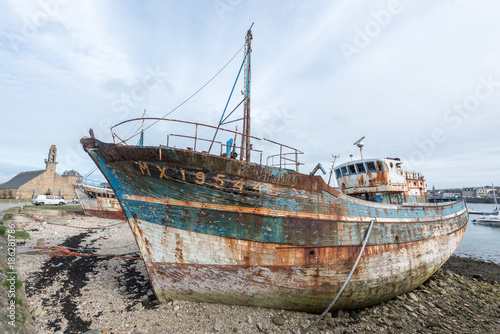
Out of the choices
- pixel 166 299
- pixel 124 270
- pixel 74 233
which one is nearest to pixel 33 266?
pixel 124 270

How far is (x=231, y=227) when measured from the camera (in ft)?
19.0

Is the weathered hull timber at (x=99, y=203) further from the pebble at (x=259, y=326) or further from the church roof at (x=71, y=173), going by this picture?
the church roof at (x=71, y=173)

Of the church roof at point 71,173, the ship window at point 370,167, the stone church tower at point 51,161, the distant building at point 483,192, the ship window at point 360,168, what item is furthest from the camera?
the distant building at point 483,192

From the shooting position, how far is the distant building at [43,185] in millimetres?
41719

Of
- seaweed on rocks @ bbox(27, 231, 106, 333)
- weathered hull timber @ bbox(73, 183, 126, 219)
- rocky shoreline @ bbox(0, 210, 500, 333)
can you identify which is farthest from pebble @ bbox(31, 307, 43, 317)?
weathered hull timber @ bbox(73, 183, 126, 219)

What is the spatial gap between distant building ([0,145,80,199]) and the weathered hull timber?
28.9m

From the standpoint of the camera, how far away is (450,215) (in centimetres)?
1202

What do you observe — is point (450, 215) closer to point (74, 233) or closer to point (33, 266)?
point (33, 266)

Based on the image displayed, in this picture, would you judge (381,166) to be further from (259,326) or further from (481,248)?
(481,248)

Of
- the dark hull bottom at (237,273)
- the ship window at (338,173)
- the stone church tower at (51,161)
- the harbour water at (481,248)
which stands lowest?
the harbour water at (481,248)

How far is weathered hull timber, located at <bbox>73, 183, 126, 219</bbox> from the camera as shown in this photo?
23859 mm

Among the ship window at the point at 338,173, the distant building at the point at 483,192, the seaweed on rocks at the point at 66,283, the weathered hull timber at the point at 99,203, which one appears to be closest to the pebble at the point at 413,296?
the ship window at the point at 338,173

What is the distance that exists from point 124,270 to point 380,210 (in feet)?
32.5

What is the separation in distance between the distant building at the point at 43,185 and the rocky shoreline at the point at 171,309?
4286 cm
